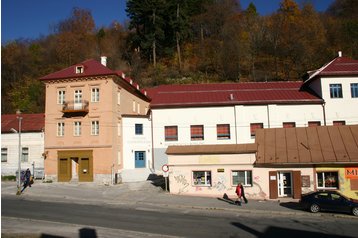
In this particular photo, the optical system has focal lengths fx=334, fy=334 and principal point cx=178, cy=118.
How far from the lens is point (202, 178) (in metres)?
28.4

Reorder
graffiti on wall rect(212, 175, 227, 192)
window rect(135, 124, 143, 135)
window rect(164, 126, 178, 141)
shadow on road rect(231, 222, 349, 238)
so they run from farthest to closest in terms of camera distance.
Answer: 1. window rect(164, 126, 178, 141)
2. window rect(135, 124, 143, 135)
3. graffiti on wall rect(212, 175, 227, 192)
4. shadow on road rect(231, 222, 349, 238)

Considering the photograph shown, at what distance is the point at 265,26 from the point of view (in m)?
65.4

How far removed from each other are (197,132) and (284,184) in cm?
1452

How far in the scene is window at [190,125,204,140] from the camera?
3931 cm

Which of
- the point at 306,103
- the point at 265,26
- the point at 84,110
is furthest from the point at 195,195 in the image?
the point at 265,26

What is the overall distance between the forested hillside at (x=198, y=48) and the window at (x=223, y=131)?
20.3m

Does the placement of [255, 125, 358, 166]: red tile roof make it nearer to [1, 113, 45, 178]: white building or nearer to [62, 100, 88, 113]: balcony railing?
[62, 100, 88, 113]: balcony railing

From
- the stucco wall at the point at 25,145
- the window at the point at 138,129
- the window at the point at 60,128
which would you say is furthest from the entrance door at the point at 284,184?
the stucco wall at the point at 25,145

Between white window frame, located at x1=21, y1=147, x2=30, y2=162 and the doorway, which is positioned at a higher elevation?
white window frame, located at x1=21, y1=147, x2=30, y2=162

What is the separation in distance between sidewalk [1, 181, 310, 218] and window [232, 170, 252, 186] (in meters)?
1.95

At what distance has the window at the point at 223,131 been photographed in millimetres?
39156

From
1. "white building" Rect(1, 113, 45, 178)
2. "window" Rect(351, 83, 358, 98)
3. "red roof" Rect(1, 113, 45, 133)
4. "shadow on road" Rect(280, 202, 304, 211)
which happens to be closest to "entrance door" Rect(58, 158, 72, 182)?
"white building" Rect(1, 113, 45, 178)

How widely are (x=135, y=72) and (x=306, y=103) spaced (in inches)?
1267

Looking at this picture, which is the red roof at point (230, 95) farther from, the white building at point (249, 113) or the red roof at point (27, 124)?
the red roof at point (27, 124)
